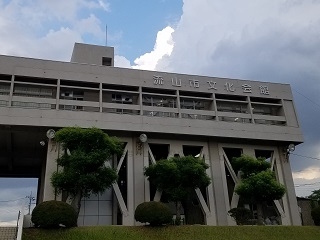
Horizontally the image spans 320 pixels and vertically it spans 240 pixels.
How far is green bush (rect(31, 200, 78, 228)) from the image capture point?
61.7 ft

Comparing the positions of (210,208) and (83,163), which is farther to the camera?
(210,208)

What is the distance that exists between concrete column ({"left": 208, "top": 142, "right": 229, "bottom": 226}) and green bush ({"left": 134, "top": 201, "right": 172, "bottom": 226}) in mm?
6901

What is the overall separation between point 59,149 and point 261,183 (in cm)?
1382

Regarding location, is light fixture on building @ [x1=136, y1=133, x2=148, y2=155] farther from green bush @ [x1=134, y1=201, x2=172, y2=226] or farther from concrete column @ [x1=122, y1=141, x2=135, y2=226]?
green bush @ [x1=134, y1=201, x2=172, y2=226]

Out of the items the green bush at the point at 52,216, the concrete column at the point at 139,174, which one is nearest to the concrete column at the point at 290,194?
the concrete column at the point at 139,174

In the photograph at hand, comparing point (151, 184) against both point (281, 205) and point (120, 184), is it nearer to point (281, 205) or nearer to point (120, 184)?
point (120, 184)

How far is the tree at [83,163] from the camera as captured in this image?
21.4m

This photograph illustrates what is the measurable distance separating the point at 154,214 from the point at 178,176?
3.89 metres

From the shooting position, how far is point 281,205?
94.1ft

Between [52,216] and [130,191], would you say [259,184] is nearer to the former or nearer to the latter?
[130,191]

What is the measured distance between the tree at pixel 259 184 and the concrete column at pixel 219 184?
5.50 feet

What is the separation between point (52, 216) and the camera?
61.8 ft

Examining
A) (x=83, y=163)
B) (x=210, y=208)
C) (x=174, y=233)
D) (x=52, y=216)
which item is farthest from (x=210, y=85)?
(x=52, y=216)

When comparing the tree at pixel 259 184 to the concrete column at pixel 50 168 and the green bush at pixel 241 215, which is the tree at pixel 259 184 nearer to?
the green bush at pixel 241 215
